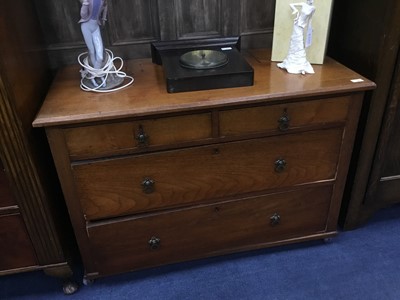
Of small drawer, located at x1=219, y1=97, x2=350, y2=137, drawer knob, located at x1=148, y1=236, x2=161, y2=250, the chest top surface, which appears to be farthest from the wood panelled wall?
drawer knob, located at x1=148, y1=236, x2=161, y2=250

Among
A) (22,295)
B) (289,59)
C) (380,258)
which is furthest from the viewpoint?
(380,258)

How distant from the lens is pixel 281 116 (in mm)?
1191

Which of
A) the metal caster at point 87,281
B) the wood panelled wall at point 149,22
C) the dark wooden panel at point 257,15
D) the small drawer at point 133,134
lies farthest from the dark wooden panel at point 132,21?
the metal caster at point 87,281

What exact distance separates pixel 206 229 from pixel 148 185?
313 millimetres

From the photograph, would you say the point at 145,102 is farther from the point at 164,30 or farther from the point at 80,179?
the point at 164,30

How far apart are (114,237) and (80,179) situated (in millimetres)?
270

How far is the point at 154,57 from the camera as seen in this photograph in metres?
1.40

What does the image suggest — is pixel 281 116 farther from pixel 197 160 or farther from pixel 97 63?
pixel 97 63

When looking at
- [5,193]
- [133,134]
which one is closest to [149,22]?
[133,134]

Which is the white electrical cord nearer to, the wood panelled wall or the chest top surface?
the chest top surface

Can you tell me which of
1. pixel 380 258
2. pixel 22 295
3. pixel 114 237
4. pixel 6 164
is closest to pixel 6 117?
pixel 6 164

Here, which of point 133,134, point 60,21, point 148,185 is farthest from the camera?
point 60,21

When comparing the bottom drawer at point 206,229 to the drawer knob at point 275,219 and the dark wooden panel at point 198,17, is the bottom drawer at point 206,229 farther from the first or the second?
the dark wooden panel at point 198,17

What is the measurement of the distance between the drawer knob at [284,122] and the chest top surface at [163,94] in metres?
0.07
